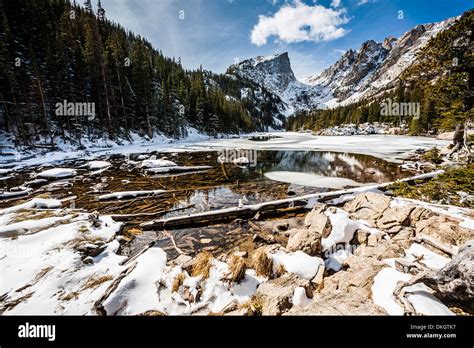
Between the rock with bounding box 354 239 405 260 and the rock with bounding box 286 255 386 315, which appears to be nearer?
the rock with bounding box 286 255 386 315

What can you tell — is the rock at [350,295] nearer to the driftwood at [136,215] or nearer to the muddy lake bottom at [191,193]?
the muddy lake bottom at [191,193]

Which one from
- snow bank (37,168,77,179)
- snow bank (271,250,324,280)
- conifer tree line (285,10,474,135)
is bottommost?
snow bank (271,250,324,280)

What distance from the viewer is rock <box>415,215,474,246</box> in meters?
4.91

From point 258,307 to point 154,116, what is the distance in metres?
50.2

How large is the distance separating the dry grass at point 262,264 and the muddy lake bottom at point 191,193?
164 centimetres

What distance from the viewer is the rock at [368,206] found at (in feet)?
25.1

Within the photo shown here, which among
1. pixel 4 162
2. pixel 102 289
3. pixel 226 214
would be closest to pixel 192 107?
pixel 4 162

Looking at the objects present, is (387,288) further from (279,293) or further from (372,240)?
(372,240)

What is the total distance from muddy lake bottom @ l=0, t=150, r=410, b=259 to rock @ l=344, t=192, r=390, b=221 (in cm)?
232

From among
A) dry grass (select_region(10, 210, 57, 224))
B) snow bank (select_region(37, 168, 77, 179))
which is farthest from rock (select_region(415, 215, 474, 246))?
snow bank (select_region(37, 168, 77, 179))

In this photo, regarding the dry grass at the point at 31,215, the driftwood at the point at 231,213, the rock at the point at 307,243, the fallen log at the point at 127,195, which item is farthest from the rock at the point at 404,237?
the dry grass at the point at 31,215

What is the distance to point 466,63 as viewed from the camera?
7.75 metres

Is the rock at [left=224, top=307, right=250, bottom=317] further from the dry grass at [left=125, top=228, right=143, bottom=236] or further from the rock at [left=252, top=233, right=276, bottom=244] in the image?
the dry grass at [left=125, top=228, right=143, bottom=236]
